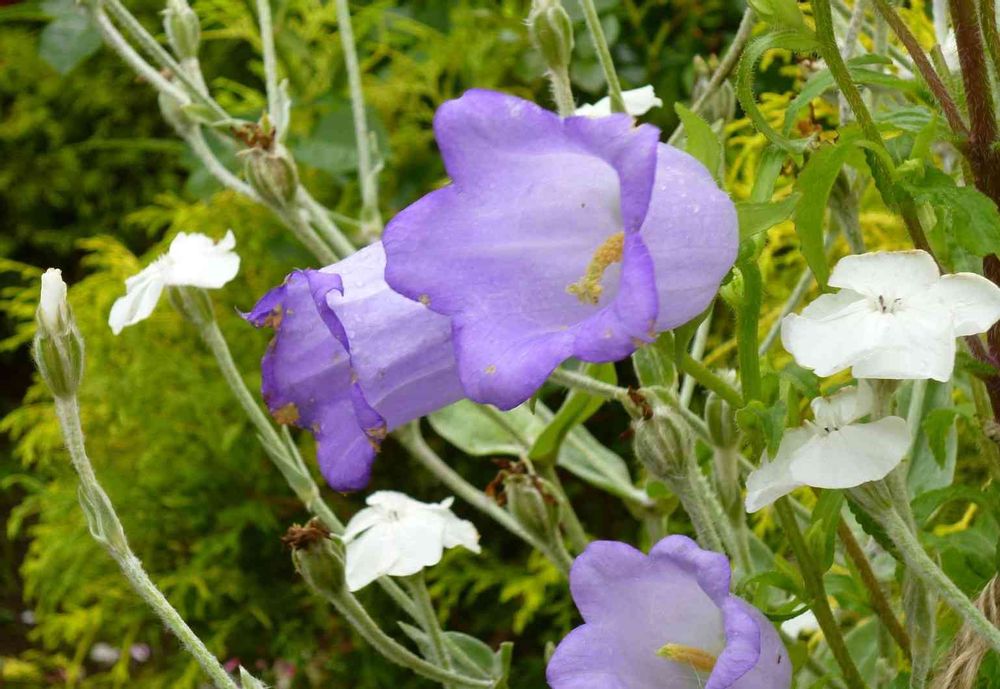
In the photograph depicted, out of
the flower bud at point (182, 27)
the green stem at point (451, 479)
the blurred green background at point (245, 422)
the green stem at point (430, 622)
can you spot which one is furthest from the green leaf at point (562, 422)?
the blurred green background at point (245, 422)

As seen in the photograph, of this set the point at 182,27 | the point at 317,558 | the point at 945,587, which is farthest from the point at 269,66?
the point at 945,587

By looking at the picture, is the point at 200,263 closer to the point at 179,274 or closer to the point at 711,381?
the point at 179,274

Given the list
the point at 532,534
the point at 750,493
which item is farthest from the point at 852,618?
the point at 750,493

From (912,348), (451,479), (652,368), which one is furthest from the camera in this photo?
(451,479)

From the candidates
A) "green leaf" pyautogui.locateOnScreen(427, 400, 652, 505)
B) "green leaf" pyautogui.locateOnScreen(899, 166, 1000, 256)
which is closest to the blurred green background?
"green leaf" pyautogui.locateOnScreen(427, 400, 652, 505)

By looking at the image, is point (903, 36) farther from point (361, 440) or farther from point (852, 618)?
point (852, 618)

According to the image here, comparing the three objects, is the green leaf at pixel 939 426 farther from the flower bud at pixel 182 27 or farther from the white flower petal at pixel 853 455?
the flower bud at pixel 182 27
